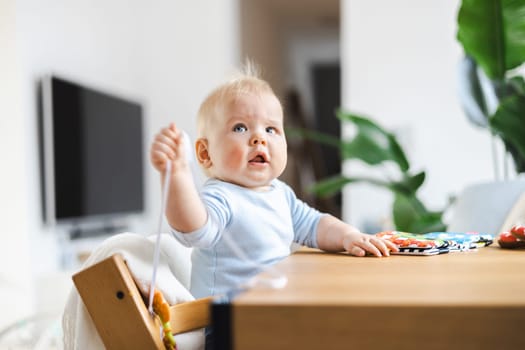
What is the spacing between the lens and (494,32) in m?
1.94

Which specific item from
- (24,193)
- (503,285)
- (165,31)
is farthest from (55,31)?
(503,285)

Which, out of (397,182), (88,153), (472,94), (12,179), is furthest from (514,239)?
(88,153)

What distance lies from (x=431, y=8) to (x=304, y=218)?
11.0 feet

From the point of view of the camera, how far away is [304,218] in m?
1.11

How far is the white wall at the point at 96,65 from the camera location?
2.63m

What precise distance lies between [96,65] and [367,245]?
10.8ft

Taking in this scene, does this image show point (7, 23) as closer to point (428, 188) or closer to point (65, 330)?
point (65, 330)

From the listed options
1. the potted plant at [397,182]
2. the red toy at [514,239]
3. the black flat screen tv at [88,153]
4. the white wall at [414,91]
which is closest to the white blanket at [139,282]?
the red toy at [514,239]

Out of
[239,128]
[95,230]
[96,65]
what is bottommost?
[95,230]

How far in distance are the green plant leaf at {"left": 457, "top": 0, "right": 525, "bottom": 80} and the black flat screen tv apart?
6.56ft

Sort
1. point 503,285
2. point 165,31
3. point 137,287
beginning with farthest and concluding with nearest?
point 165,31 < point 137,287 < point 503,285

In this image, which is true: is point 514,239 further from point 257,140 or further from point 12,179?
point 12,179

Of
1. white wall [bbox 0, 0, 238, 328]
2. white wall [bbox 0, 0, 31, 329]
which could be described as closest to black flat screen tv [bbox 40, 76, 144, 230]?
white wall [bbox 0, 0, 238, 328]

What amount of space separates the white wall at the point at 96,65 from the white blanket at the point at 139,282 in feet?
5.83
